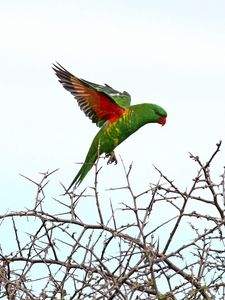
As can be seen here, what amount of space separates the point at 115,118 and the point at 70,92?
1.87 ft

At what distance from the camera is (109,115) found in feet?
26.8

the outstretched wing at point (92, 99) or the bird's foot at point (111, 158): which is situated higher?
the outstretched wing at point (92, 99)

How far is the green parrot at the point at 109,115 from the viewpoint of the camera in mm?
7891

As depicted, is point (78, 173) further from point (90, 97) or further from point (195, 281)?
point (195, 281)

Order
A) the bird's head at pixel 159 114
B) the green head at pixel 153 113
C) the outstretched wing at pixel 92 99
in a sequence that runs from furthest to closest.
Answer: the bird's head at pixel 159 114, the green head at pixel 153 113, the outstretched wing at pixel 92 99

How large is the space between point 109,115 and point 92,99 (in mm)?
299

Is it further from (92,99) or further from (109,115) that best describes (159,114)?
(92,99)

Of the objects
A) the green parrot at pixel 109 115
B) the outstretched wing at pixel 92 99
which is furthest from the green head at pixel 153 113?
the outstretched wing at pixel 92 99

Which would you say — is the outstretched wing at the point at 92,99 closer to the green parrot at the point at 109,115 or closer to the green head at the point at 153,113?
the green parrot at the point at 109,115

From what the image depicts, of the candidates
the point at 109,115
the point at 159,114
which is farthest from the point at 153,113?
the point at 109,115

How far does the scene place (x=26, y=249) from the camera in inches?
199

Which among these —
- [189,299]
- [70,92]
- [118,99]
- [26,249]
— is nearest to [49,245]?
[26,249]

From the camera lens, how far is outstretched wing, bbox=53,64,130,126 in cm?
776

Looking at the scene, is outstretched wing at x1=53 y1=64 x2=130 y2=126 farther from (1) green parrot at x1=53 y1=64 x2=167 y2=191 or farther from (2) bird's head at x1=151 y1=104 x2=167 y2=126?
(2) bird's head at x1=151 y1=104 x2=167 y2=126
